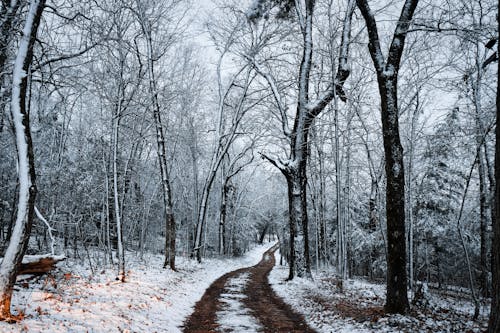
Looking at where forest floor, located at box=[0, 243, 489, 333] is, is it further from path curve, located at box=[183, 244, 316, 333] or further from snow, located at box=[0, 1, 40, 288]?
snow, located at box=[0, 1, 40, 288]

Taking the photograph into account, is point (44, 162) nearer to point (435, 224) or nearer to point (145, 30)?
point (145, 30)

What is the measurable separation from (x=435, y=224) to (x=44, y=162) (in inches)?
1059

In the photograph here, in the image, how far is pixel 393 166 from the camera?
714cm

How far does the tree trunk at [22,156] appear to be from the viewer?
477 cm

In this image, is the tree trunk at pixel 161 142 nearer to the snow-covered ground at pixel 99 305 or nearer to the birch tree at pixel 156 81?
the birch tree at pixel 156 81

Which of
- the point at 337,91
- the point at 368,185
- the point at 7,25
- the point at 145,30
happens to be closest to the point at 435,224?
the point at 368,185

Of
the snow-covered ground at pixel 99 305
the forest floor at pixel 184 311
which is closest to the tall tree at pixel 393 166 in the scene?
the forest floor at pixel 184 311

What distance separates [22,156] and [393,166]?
7343mm

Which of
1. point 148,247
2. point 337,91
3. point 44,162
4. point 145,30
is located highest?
point 145,30

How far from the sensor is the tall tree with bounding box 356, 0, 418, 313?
6.84 meters

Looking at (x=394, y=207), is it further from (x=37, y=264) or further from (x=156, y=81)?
(x=156, y=81)

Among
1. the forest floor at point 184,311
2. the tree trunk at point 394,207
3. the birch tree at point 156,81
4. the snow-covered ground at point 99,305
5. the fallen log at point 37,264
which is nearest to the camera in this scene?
the snow-covered ground at point 99,305

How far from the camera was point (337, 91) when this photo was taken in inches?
473

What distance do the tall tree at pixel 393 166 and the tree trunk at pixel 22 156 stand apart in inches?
277
